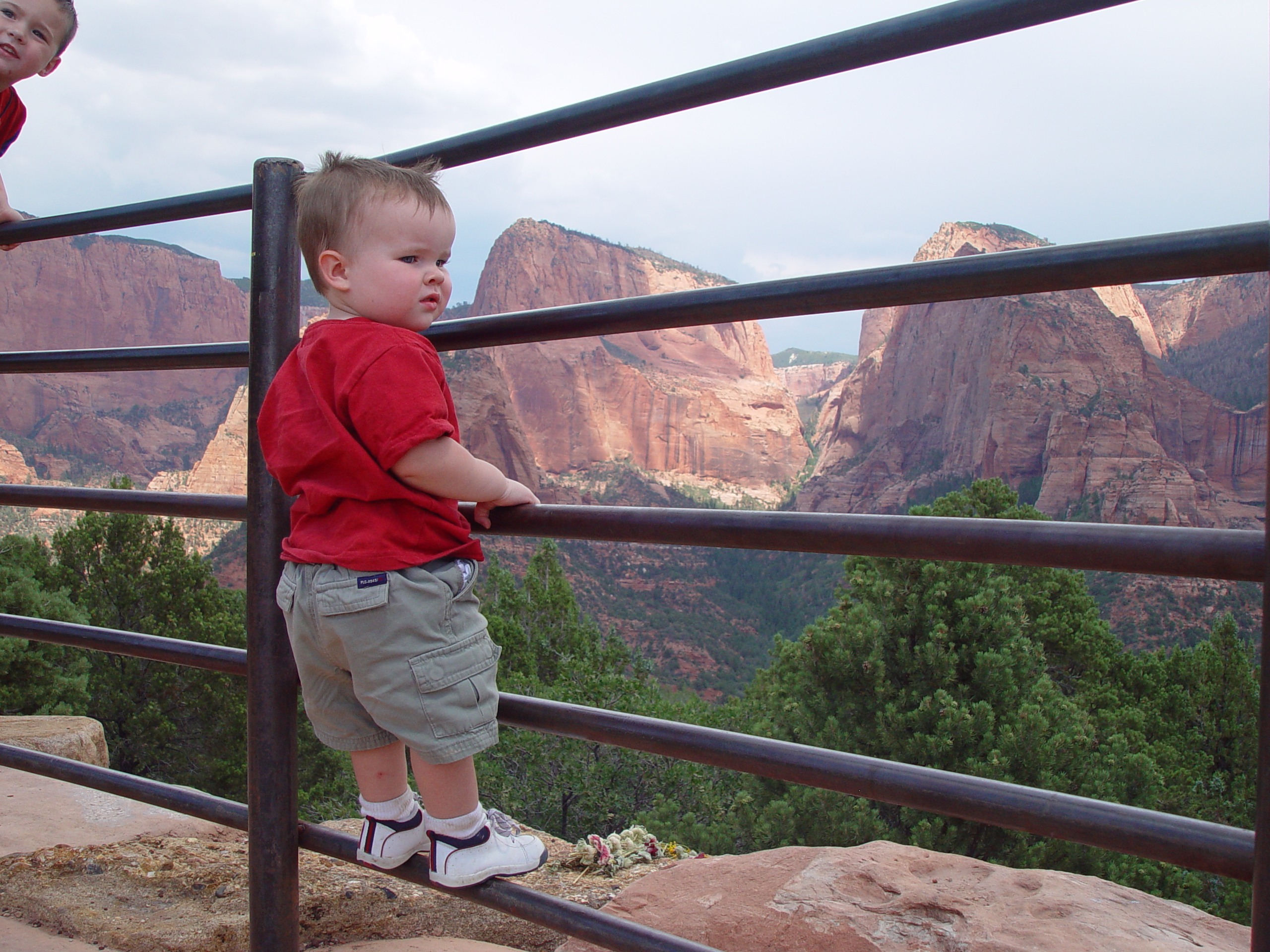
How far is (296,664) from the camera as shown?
41.2 inches

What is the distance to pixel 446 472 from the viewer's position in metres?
0.93

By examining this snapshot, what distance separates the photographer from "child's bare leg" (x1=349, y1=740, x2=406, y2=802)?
40.8 inches

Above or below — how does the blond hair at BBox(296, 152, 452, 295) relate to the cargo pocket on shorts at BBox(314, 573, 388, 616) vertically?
above

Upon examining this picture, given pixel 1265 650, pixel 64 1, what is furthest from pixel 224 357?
pixel 1265 650

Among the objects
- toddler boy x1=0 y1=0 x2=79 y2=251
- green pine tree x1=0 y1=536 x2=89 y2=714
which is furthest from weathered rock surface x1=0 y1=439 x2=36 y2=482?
toddler boy x1=0 y1=0 x2=79 y2=251

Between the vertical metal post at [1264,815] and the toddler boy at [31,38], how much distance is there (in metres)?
1.71

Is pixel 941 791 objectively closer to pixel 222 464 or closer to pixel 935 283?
pixel 935 283

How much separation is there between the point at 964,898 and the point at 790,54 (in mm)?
1476

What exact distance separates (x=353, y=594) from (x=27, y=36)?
3.73 ft

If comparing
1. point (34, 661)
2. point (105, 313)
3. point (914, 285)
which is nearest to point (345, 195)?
point (914, 285)

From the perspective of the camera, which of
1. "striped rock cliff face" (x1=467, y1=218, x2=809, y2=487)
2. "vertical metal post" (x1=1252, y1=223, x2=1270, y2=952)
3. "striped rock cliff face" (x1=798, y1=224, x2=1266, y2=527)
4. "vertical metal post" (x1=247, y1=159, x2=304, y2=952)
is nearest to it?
"vertical metal post" (x1=1252, y1=223, x2=1270, y2=952)

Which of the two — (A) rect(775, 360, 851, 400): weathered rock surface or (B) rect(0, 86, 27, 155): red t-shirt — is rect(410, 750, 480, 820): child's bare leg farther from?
(A) rect(775, 360, 851, 400): weathered rock surface

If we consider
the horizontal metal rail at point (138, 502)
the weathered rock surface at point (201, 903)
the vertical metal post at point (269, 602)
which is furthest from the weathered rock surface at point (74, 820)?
the vertical metal post at point (269, 602)

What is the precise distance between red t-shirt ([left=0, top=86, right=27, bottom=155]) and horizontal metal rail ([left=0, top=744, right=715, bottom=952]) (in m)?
1.04
